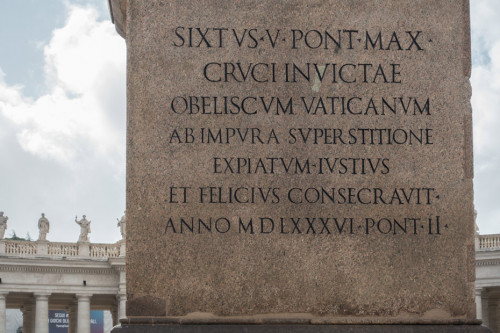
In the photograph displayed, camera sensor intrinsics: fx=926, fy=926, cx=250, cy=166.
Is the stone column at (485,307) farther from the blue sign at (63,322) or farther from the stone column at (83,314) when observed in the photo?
the blue sign at (63,322)

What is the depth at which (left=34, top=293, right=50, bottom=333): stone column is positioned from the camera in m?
66.4

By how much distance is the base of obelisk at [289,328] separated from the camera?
26.4ft

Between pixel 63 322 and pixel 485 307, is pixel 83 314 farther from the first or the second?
pixel 485 307

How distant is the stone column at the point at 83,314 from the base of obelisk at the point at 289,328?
199ft

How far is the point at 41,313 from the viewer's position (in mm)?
66875

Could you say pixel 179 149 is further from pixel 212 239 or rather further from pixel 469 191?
pixel 469 191

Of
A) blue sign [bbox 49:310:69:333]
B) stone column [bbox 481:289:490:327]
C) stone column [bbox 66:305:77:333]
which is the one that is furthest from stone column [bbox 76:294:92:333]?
stone column [bbox 481:289:490:327]

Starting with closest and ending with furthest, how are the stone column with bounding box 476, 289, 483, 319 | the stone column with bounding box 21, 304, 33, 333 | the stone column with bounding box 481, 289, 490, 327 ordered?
the stone column with bounding box 476, 289, 483, 319
the stone column with bounding box 481, 289, 490, 327
the stone column with bounding box 21, 304, 33, 333

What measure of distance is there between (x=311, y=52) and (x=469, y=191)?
195 centimetres

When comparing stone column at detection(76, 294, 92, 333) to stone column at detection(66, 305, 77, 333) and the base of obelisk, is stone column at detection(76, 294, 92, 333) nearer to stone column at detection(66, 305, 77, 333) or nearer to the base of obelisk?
stone column at detection(66, 305, 77, 333)

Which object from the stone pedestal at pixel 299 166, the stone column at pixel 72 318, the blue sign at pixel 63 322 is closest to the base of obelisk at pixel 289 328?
the stone pedestal at pixel 299 166

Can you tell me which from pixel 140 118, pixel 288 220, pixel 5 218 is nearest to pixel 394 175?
pixel 288 220

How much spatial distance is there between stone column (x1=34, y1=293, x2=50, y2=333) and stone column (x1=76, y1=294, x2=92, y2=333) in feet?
7.46

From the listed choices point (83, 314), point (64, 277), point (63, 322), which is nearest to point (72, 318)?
point (63, 322)
